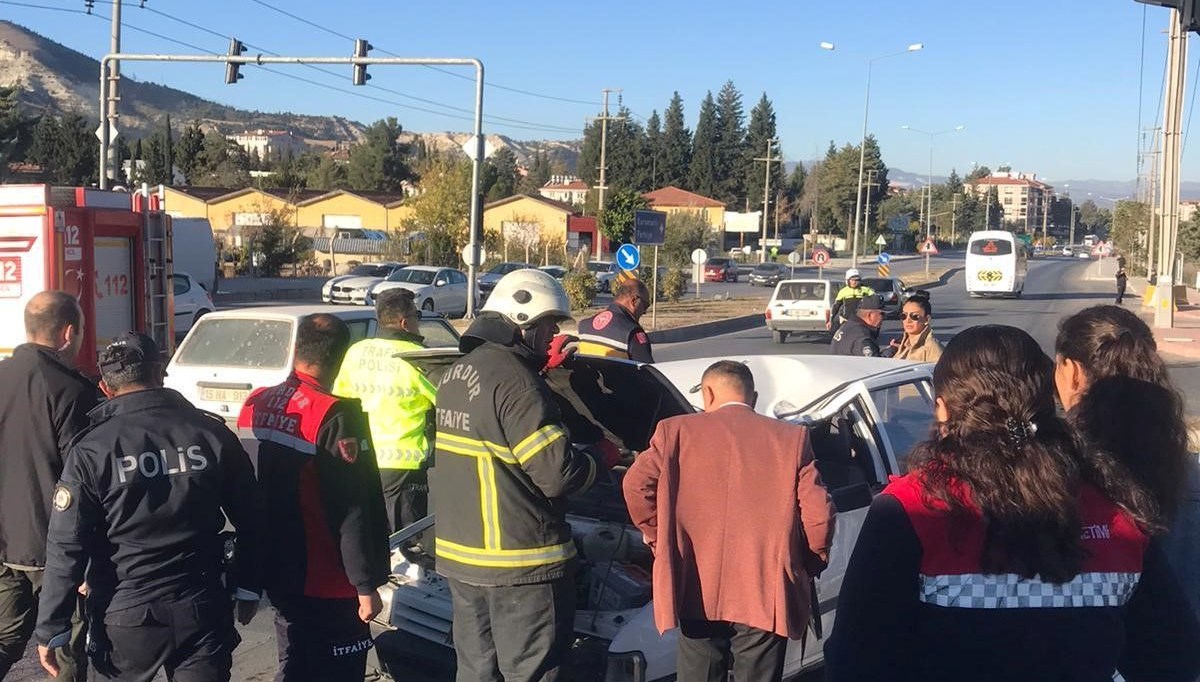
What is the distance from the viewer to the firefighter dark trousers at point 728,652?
3.95 meters

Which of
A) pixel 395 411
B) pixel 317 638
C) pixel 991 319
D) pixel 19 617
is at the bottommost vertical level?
pixel 991 319

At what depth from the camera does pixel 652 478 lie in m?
3.96

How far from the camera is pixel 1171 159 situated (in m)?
29.4

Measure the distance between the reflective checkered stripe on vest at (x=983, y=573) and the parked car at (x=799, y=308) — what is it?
24.3 m

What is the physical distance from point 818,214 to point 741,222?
2012 centimetres

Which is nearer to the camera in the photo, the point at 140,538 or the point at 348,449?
the point at 140,538

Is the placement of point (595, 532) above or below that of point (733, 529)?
below

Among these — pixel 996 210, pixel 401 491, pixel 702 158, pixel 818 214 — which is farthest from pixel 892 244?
pixel 401 491

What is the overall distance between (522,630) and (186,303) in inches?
828

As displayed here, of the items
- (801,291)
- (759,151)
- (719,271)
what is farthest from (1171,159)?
(759,151)

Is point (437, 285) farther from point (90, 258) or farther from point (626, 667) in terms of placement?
point (626, 667)

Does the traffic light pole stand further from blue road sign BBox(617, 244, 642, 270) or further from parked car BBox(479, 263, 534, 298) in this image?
parked car BBox(479, 263, 534, 298)

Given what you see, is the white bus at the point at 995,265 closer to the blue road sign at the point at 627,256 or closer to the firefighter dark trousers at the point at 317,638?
the blue road sign at the point at 627,256

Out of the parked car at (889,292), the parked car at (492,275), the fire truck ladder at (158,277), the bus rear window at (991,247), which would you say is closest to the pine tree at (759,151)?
the bus rear window at (991,247)
